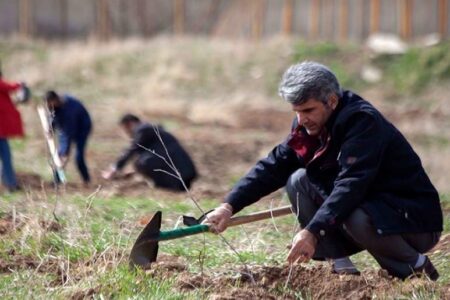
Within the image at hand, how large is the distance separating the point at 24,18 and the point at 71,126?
18.3m

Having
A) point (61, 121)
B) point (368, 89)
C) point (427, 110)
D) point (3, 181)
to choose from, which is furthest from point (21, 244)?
point (368, 89)

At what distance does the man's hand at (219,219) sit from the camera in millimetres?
6469

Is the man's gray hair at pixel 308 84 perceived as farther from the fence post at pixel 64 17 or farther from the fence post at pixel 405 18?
the fence post at pixel 64 17

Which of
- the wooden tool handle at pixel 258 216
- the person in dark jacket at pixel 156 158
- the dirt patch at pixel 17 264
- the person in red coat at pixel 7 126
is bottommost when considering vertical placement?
the person in dark jacket at pixel 156 158

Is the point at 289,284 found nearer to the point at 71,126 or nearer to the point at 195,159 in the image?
the point at 71,126

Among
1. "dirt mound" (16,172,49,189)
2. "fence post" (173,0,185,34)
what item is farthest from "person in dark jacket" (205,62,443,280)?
"fence post" (173,0,185,34)

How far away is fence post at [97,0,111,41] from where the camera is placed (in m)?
31.4

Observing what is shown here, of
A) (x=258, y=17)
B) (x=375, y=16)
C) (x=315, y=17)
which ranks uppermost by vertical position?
(x=375, y=16)

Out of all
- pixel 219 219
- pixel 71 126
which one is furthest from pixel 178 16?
pixel 219 219

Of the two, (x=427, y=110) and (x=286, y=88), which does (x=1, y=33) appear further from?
(x=286, y=88)

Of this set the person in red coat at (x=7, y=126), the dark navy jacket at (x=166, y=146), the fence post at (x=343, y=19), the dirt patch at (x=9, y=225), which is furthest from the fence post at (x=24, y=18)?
the dirt patch at (x=9, y=225)

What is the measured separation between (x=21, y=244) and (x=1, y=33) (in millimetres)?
24923

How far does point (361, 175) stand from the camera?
6.08 metres

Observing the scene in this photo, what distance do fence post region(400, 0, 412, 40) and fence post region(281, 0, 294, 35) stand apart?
3009mm
